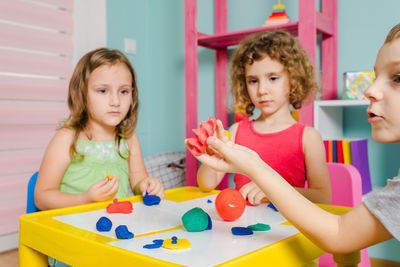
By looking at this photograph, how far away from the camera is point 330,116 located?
6.52 feet

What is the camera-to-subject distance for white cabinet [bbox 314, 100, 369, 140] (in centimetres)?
183

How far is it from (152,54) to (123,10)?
1.31 ft

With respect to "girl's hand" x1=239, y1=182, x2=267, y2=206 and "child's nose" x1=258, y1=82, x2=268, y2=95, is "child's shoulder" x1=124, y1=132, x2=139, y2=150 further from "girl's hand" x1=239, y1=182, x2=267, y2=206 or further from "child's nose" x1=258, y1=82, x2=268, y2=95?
"girl's hand" x1=239, y1=182, x2=267, y2=206

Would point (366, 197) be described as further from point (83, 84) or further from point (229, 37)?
point (229, 37)

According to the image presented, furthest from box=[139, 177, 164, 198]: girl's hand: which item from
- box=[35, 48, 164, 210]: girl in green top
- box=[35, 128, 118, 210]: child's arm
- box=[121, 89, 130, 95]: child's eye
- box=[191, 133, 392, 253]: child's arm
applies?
box=[191, 133, 392, 253]: child's arm

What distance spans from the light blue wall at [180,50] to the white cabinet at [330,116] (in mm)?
78

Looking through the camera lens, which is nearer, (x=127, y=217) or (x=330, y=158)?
(x=127, y=217)

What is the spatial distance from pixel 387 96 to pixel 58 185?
0.95 m

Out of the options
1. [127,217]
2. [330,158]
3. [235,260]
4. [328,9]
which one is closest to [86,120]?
[127,217]

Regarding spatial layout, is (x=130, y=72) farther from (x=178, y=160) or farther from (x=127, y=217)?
(x=178, y=160)

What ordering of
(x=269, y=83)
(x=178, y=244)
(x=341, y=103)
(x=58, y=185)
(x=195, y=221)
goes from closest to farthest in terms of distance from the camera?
(x=178, y=244) → (x=195, y=221) → (x=58, y=185) → (x=269, y=83) → (x=341, y=103)

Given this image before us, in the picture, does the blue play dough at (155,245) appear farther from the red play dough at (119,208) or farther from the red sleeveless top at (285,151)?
the red sleeveless top at (285,151)

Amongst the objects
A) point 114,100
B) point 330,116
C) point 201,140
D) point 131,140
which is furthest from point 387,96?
point 330,116

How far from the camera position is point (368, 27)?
81.0 inches
